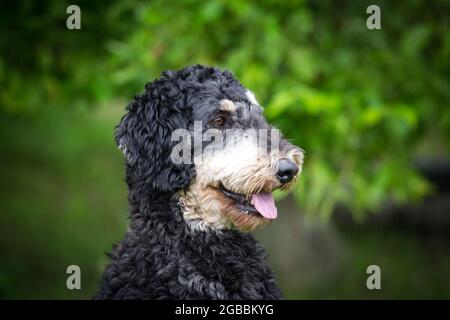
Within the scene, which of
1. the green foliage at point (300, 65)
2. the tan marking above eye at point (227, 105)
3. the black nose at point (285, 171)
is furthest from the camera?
the green foliage at point (300, 65)

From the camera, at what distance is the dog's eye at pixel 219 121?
392 centimetres

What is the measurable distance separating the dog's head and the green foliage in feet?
8.86

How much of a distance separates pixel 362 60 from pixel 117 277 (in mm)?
4411

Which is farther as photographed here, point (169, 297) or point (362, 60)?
point (362, 60)

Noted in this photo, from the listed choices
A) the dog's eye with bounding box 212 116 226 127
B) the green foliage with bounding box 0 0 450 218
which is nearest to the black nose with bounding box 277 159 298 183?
the dog's eye with bounding box 212 116 226 127

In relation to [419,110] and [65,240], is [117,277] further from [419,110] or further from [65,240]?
[65,240]

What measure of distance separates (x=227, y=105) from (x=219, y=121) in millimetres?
89

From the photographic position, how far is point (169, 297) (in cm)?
385

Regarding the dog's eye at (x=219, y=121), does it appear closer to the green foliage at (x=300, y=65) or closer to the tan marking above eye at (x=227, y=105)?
the tan marking above eye at (x=227, y=105)

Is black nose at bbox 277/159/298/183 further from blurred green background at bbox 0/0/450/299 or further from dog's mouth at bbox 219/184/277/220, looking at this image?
blurred green background at bbox 0/0/450/299

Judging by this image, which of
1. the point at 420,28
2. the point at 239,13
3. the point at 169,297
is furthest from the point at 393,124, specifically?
the point at 169,297

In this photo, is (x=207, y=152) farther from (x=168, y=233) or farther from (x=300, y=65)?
(x=300, y=65)

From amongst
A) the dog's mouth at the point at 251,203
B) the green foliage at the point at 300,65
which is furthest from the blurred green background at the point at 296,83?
the dog's mouth at the point at 251,203

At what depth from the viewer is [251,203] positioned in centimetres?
386
